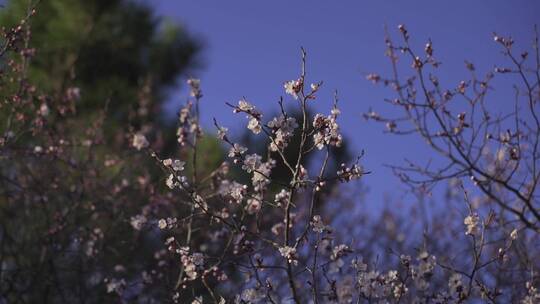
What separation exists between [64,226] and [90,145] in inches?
45.4

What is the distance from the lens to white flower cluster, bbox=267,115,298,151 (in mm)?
3193

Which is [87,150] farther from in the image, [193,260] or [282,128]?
[282,128]

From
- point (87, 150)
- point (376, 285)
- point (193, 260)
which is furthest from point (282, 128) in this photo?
point (87, 150)

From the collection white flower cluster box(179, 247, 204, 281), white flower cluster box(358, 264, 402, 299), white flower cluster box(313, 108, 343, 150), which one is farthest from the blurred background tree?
white flower cluster box(313, 108, 343, 150)

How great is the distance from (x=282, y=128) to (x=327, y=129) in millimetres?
242

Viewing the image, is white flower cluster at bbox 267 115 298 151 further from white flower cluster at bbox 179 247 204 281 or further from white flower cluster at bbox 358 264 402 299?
white flower cluster at bbox 358 264 402 299

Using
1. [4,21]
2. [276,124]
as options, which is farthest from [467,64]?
[4,21]

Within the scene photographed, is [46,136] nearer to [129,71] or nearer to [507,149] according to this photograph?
[507,149]

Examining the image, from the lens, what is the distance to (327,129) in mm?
3246

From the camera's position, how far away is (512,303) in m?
4.84

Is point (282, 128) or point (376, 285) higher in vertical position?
point (282, 128)

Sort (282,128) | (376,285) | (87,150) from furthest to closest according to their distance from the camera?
(87,150)
(376,285)
(282,128)

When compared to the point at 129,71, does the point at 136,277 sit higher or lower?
lower

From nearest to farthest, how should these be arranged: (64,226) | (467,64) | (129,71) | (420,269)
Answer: (420,269)
(467,64)
(64,226)
(129,71)
